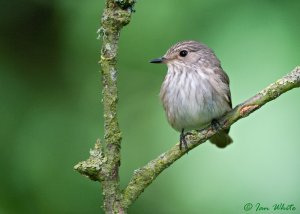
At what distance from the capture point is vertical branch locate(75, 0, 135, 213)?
240 cm

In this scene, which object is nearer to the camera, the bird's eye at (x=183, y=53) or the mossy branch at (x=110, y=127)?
the mossy branch at (x=110, y=127)

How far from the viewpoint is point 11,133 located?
3.53 meters

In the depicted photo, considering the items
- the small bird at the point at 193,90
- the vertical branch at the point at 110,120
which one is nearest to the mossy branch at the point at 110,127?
the vertical branch at the point at 110,120

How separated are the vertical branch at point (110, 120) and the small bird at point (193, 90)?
1.38 m

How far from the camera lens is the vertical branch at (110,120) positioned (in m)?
2.40

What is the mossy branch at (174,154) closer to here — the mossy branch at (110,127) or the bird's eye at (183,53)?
the mossy branch at (110,127)

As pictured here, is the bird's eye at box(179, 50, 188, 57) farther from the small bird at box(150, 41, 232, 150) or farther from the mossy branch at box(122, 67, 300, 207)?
the mossy branch at box(122, 67, 300, 207)

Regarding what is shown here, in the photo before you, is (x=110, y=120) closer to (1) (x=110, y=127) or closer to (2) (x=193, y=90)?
(1) (x=110, y=127)

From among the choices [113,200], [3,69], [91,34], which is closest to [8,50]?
[3,69]

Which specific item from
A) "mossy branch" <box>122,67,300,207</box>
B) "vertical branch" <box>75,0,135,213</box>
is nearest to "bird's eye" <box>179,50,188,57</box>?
"mossy branch" <box>122,67,300,207</box>

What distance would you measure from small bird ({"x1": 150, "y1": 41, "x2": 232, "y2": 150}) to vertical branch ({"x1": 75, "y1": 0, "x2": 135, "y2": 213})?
1381mm

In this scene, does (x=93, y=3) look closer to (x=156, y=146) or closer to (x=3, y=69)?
(x=3, y=69)

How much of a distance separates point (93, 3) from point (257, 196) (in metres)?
1.39

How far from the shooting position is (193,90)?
4.13 metres
